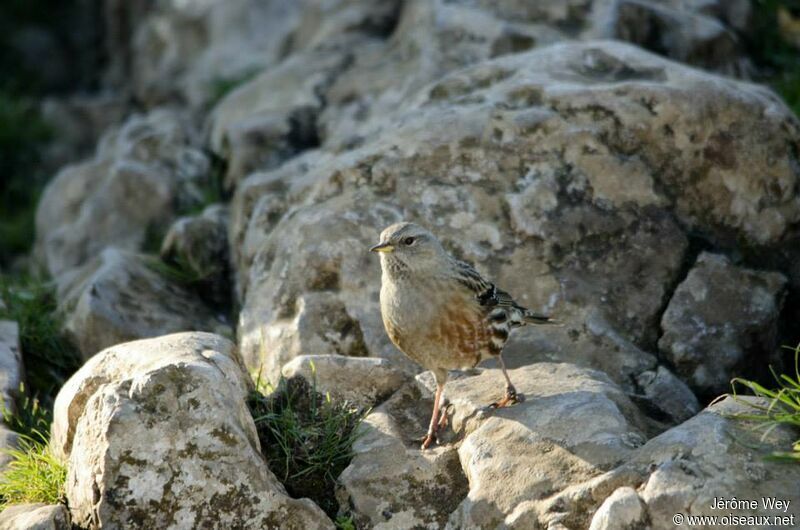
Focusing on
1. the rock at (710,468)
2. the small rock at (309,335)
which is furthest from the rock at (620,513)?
the small rock at (309,335)

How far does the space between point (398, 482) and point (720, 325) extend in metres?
2.40

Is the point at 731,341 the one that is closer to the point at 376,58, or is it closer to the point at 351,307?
the point at 351,307

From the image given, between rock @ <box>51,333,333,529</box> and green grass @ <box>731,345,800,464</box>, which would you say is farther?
rock @ <box>51,333,333,529</box>

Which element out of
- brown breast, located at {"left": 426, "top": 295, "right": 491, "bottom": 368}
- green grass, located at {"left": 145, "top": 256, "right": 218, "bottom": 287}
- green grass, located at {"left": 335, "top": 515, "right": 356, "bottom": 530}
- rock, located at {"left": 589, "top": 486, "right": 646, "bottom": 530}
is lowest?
green grass, located at {"left": 145, "top": 256, "right": 218, "bottom": 287}

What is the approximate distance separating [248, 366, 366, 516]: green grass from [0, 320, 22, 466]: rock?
4.46 feet

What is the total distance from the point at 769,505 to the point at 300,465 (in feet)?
7.38

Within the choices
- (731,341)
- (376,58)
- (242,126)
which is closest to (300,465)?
(731,341)

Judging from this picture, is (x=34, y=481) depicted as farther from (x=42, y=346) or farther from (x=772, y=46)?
(x=772, y=46)

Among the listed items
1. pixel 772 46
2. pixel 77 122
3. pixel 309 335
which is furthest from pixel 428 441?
pixel 77 122

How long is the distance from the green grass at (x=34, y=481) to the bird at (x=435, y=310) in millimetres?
1805

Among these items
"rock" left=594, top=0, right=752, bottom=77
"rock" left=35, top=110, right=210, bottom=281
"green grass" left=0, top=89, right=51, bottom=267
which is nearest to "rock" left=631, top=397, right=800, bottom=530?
"rock" left=594, top=0, right=752, bottom=77

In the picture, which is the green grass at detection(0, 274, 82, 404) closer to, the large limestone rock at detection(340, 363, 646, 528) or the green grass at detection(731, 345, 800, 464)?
the large limestone rock at detection(340, 363, 646, 528)

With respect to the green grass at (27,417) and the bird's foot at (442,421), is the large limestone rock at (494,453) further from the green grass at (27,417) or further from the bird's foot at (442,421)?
the green grass at (27,417)

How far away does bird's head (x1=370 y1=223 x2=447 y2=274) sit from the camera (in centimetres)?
550
